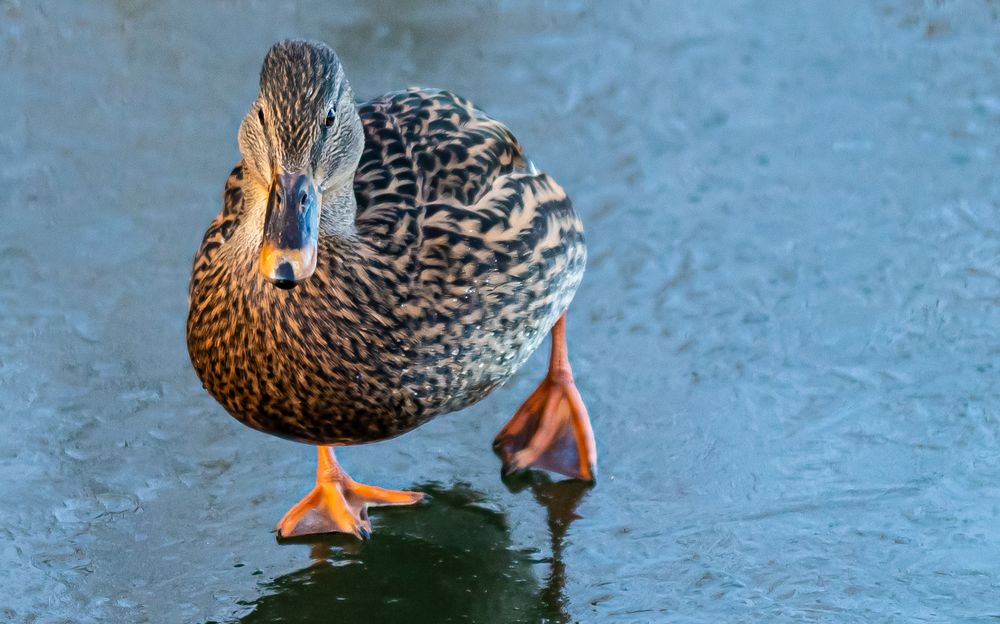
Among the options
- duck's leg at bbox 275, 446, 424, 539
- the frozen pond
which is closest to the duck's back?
duck's leg at bbox 275, 446, 424, 539

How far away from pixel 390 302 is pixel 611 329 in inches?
47.7

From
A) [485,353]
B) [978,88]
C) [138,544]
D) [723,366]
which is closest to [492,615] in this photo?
[485,353]

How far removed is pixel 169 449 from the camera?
4.12m

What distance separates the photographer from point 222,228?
379 cm

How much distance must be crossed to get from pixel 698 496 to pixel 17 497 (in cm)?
192

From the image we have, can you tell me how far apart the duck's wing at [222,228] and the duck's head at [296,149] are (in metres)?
0.32

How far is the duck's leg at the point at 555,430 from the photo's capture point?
4066 mm

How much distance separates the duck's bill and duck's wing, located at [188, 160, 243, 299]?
0.61 metres

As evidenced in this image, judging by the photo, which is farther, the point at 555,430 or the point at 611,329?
the point at 611,329

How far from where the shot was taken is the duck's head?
306 centimetres

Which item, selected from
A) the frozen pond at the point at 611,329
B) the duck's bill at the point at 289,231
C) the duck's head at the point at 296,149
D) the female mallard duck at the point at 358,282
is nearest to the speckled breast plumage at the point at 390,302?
the female mallard duck at the point at 358,282

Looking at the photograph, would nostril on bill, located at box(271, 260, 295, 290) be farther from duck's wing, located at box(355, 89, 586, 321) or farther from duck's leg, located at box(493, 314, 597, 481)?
duck's leg, located at box(493, 314, 597, 481)

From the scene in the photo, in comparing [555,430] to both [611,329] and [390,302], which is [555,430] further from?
[390,302]

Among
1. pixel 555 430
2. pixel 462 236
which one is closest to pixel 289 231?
pixel 462 236
